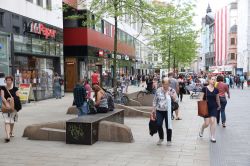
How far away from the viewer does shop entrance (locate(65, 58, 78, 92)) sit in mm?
34812

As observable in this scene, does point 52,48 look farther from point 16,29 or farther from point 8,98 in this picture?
point 8,98

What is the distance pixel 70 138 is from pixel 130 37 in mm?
50252

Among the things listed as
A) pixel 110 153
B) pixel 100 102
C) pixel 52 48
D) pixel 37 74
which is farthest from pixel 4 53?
pixel 110 153

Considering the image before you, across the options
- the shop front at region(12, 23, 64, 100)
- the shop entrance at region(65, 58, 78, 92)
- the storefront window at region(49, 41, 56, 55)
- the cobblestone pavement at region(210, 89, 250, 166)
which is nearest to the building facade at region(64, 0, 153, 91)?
the shop entrance at region(65, 58, 78, 92)

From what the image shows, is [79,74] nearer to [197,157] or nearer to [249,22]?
[197,157]

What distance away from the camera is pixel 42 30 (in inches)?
1031

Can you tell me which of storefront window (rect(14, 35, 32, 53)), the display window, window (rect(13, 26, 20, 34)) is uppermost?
window (rect(13, 26, 20, 34))

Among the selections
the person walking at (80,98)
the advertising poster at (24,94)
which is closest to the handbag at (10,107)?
the person walking at (80,98)

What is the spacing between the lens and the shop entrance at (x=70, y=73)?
3481 cm

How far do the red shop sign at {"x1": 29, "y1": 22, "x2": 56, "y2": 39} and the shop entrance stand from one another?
6.58 metres

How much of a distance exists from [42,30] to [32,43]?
161 centimetres

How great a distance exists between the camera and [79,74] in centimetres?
3534

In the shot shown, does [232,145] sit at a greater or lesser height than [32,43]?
lesser

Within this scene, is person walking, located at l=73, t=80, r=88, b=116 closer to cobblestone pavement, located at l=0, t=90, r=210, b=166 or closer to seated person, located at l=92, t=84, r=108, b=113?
seated person, located at l=92, t=84, r=108, b=113
